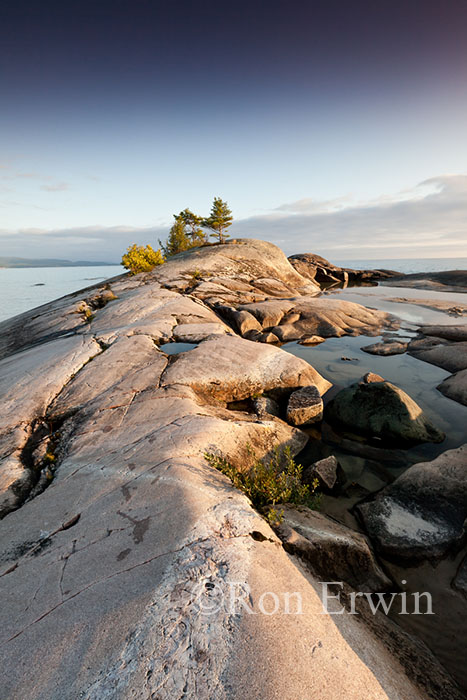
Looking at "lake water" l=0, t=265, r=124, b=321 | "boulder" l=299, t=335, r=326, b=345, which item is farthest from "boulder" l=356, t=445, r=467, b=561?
"lake water" l=0, t=265, r=124, b=321

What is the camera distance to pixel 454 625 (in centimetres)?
416

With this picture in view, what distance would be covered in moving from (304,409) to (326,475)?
2.69 m

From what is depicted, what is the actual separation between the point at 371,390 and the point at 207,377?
220 inches

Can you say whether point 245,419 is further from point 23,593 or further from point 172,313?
point 172,313

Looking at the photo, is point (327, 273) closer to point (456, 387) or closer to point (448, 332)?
point (448, 332)

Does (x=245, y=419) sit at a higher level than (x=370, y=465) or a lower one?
higher

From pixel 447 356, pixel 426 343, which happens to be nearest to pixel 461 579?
pixel 447 356

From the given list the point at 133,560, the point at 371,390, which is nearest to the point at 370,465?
the point at 371,390

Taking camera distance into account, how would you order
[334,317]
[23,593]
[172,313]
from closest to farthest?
[23,593], [172,313], [334,317]

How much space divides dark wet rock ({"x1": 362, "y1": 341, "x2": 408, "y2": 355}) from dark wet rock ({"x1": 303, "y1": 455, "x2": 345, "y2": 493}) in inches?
414

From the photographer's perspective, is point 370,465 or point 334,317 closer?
point 370,465

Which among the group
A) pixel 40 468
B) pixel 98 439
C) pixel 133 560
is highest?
pixel 133 560

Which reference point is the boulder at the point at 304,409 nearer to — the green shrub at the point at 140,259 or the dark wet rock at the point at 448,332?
the dark wet rock at the point at 448,332

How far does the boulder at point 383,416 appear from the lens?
8.40 meters
